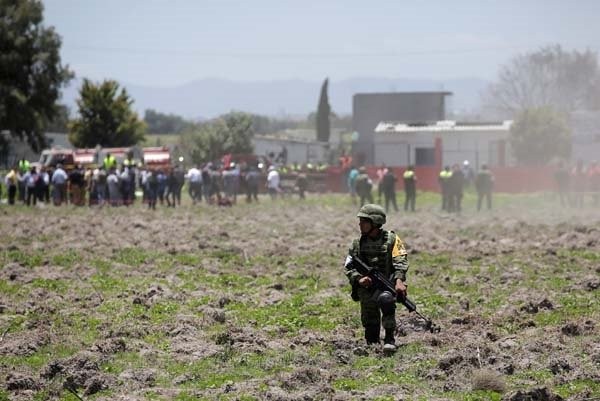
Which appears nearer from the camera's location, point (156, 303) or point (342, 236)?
point (156, 303)

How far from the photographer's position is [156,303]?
15641 mm

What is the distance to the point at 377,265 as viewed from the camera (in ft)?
37.6

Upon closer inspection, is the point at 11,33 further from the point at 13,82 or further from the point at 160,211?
the point at 160,211

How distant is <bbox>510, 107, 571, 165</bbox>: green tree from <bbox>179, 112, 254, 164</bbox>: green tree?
2062cm

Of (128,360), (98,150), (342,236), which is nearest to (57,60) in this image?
(98,150)

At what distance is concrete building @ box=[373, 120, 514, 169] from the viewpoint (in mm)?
69375

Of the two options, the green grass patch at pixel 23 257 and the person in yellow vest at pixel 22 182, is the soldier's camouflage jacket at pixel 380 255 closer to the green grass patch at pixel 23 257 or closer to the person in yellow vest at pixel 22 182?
the green grass patch at pixel 23 257

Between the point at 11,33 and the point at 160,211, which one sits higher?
the point at 11,33

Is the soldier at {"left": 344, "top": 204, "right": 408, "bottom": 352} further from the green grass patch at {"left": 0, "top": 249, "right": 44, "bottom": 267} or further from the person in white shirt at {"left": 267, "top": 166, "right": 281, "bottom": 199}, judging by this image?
the person in white shirt at {"left": 267, "top": 166, "right": 281, "bottom": 199}

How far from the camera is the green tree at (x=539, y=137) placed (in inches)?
2945

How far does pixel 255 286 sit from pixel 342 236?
1056cm

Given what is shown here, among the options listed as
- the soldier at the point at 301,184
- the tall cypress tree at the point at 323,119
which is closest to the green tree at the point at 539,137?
the soldier at the point at 301,184

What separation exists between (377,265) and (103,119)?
70.4 m

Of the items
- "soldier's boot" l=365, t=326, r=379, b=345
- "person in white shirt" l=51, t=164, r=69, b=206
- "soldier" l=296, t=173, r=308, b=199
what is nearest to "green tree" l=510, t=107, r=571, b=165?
"soldier" l=296, t=173, r=308, b=199
